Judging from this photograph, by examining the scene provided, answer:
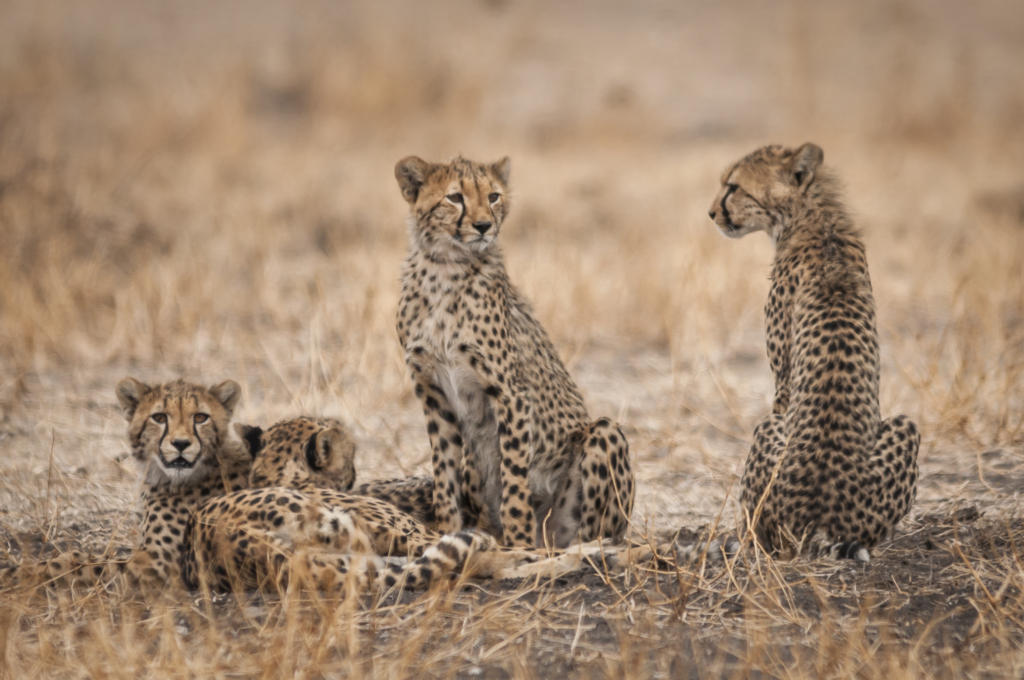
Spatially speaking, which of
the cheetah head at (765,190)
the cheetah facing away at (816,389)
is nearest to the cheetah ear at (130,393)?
the cheetah facing away at (816,389)

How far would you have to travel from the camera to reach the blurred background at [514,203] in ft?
16.8

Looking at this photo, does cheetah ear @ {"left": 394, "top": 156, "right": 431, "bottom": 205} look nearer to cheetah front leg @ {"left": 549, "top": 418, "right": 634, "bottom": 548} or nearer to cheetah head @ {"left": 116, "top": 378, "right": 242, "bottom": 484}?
cheetah head @ {"left": 116, "top": 378, "right": 242, "bottom": 484}

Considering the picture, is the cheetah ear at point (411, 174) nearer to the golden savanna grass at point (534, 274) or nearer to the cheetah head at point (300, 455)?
the cheetah head at point (300, 455)

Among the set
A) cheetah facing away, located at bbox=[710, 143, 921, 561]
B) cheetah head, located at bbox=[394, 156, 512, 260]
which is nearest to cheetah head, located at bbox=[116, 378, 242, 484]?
cheetah head, located at bbox=[394, 156, 512, 260]

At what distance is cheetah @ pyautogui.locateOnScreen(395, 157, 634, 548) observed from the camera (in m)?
3.55

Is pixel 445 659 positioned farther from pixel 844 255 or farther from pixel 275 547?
pixel 844 255

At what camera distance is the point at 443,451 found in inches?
145

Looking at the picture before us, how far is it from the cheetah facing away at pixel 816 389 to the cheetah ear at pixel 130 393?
1.98 m

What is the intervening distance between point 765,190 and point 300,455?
6.23 ft

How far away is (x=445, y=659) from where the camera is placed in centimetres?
268

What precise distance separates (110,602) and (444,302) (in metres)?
1.35

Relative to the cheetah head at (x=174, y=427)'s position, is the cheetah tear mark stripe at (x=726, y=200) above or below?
above

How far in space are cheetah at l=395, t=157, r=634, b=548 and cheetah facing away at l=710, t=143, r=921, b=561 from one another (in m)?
0.52

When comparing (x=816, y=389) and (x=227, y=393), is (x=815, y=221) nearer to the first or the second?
(x=816, y=389)
